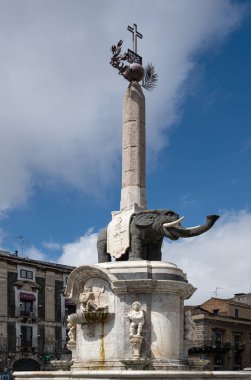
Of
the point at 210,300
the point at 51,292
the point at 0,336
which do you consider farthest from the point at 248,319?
the point at 0,336

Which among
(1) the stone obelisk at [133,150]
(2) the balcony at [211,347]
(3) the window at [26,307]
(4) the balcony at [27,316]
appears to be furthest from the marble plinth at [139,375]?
(2) the balcony at [211,347]

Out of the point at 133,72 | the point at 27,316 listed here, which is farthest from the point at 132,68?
the point at 27,316

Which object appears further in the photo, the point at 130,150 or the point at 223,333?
the point at 223,333

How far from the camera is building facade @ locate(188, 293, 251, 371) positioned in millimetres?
67562

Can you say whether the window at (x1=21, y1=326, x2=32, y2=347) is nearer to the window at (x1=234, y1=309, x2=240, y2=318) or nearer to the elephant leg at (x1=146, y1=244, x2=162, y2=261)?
the window at (x1=234, y1=309, x2=240, y2=318)

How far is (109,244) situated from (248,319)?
5950cm

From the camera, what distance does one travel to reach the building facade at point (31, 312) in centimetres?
5494

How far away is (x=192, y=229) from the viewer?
18.0 metres

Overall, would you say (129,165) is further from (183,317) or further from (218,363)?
(218,363)

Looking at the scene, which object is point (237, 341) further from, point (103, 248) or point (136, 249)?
point (136, 249)

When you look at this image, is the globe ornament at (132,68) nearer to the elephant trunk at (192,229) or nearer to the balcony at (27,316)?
the elephant trunk at (192,229)

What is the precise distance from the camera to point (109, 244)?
18781 millimetres

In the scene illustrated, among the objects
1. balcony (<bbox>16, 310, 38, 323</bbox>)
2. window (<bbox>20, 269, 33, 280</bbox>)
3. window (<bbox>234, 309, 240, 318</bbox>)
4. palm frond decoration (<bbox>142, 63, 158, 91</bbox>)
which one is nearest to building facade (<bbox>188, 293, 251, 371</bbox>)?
window (<bbox>234, 309, 240, 318</bbox>)

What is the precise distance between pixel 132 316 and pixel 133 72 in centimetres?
838
